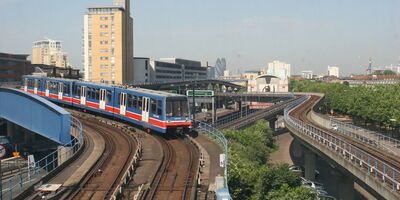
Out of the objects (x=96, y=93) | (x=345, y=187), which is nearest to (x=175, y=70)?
(x=96, y=93)

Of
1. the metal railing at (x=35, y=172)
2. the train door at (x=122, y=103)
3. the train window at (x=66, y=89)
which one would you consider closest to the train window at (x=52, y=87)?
the train window at (x=66, y=89)

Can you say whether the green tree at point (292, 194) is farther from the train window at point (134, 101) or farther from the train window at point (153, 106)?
the train window at point (134, 101)

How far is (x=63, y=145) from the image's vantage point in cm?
2577

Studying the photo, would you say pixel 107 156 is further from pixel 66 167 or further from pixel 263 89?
pixel 263 89

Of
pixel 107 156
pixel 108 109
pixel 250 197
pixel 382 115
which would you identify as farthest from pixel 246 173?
pixel 382 115

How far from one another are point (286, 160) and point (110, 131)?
2825 centimetres

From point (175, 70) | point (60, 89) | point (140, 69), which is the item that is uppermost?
point (175, 70)

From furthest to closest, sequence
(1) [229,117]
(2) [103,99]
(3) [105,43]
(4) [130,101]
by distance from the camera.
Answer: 1. (3) [105,43]
2. (1) [229,117]
3. (2) [103,99]
4. (4) [130,101]

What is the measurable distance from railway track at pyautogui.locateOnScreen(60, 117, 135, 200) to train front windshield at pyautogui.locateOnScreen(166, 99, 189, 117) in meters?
3.70

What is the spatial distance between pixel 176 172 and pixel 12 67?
287 feet

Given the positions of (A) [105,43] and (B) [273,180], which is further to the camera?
(A) [105,43]

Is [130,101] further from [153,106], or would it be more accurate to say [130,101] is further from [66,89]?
[66,89]

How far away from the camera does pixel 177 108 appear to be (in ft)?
93.4

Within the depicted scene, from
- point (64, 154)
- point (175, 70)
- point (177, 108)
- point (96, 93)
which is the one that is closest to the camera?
point (64, 154)
